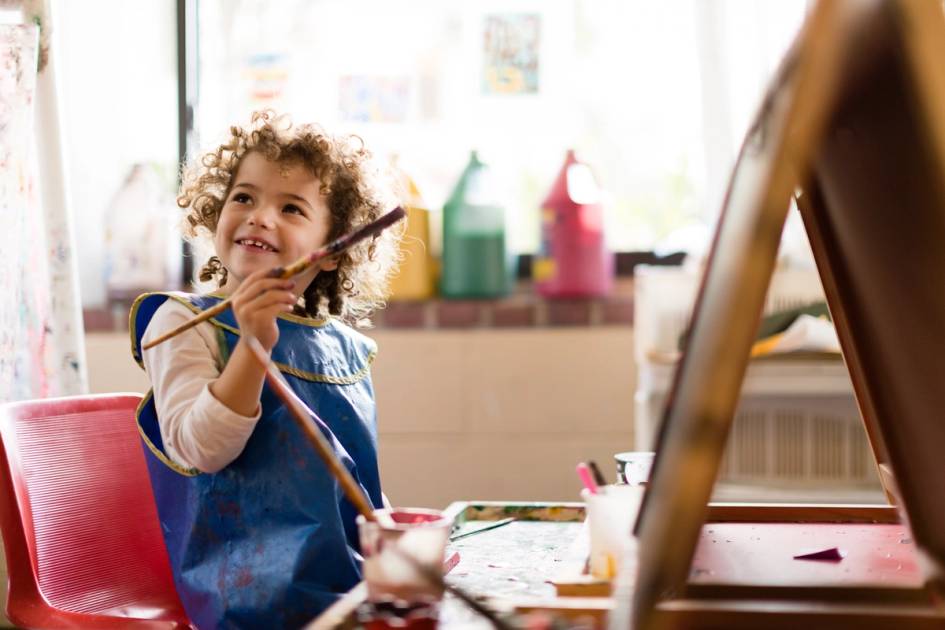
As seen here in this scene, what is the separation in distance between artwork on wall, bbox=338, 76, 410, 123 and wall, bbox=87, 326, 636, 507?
68 centimetres

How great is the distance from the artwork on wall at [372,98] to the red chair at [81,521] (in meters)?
1.62

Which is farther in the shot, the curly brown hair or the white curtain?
the white curtain

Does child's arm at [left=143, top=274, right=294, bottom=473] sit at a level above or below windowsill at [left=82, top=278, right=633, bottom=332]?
above

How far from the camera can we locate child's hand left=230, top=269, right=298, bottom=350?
107 cm

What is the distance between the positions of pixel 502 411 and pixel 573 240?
482 mm

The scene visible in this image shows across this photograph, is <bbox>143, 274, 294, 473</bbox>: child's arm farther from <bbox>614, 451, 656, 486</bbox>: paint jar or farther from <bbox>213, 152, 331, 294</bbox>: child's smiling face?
<bbox>614, 451, 656, 486</bbox>: paint jar

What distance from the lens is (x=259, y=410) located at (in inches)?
45.6

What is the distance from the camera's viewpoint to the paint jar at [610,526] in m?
0.89

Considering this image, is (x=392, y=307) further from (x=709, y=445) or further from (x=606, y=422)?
(x=709, y=445)

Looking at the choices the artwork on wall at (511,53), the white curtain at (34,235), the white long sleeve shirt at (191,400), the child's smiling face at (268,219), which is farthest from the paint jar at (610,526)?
the artwork on wall at (511,53)

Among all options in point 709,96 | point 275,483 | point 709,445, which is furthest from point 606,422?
point 709,445

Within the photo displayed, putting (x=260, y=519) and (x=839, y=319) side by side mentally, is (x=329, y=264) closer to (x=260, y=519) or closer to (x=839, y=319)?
(x=260, y=519)

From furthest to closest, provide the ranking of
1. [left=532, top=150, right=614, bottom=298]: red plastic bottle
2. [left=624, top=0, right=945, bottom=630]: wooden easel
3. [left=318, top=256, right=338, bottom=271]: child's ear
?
[left=532, top=150, right=614, bottom=298]: red plastic bottle
[left=318, top=256, right=338, bottom=271]: child's ear
[left=624, top=0, right=945, bottom=630]: wooden easel

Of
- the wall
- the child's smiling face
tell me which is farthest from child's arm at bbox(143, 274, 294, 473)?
the wall
